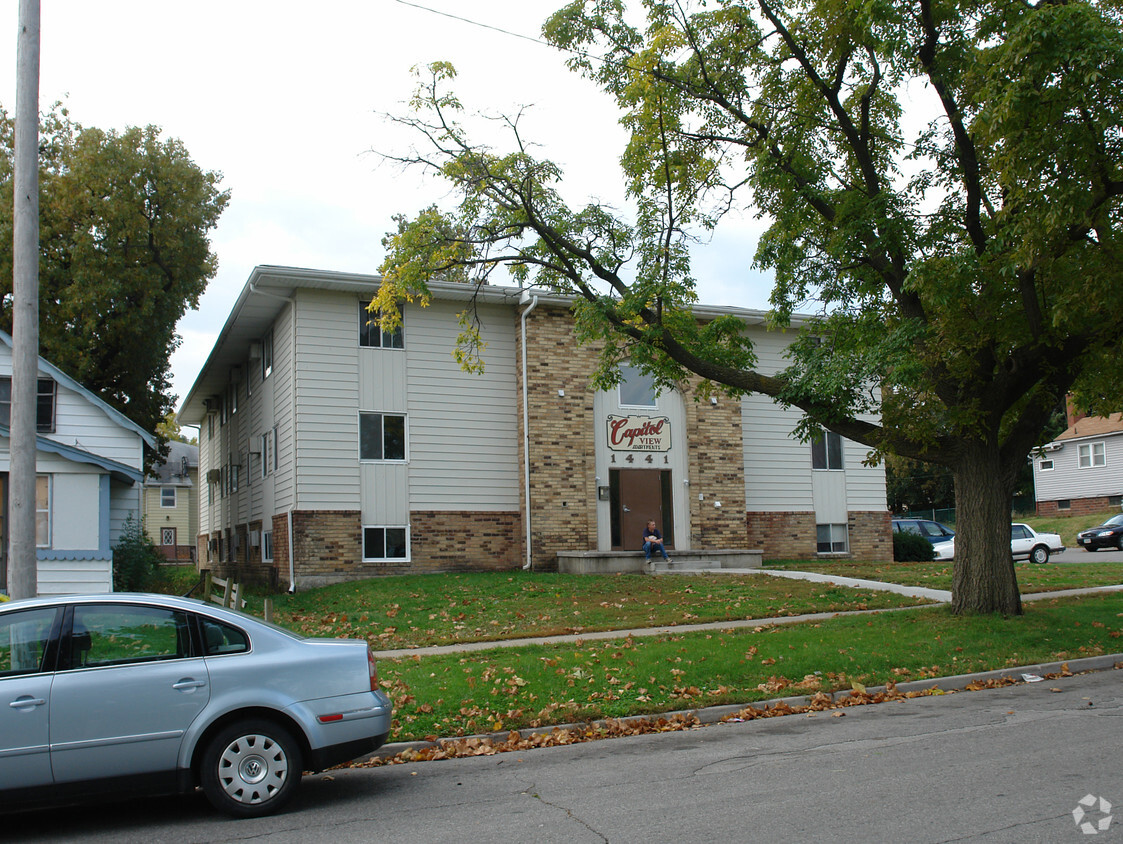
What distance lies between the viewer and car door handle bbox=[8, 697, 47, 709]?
5820 mm

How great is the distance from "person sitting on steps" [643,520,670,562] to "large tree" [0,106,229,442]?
55.9ft

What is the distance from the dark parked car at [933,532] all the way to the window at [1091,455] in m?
22.7

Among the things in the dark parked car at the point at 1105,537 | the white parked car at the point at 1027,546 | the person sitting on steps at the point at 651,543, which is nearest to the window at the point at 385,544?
the person sitting on steps at the point at 651,543

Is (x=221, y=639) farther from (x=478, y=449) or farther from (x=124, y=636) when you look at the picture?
(x=478, y=449)

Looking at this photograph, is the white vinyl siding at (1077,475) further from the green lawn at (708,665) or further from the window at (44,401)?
the window at (44,401)

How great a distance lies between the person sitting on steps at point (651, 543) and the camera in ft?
76.5

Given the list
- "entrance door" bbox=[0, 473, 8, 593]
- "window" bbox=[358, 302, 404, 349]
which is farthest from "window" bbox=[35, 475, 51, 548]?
"window" bbox=[358, 302, 404, 349]

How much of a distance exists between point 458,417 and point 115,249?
45.3 feet

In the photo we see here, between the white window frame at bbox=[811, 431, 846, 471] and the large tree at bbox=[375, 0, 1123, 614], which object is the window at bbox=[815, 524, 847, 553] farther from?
the large tree at bbox=[375, 0, 1123, 614]

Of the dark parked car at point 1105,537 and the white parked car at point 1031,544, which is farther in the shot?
the dark parked car at point 1105,537

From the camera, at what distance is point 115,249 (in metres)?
29.9

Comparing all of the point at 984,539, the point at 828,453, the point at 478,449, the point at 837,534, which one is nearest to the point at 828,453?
the point at 828,453

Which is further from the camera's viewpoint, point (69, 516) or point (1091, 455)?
point (1091, 455)

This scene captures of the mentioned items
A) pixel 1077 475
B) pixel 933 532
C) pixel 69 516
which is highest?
pixel 1077 475
